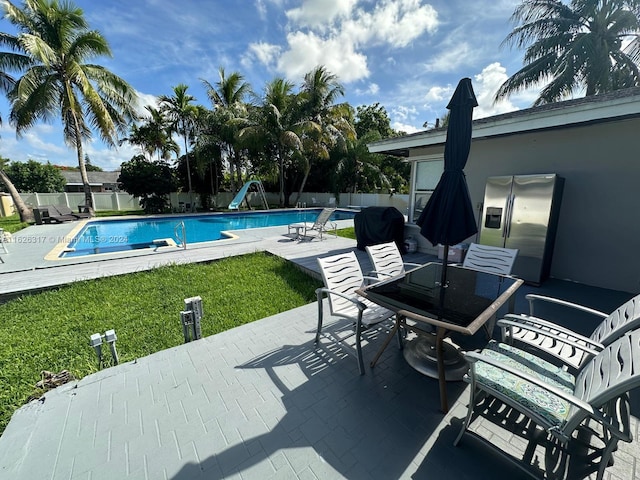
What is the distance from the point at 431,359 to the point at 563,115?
14.8 feet

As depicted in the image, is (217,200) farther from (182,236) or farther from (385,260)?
(385,260)

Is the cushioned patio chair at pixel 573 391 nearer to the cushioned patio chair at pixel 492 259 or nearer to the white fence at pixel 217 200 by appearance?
the cushioned patio chair at pixel 492 259

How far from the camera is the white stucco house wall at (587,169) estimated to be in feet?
14.8

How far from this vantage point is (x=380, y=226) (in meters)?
7.33

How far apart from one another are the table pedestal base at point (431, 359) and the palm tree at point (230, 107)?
1756 cm

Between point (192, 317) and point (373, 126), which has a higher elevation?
point (373, 126)

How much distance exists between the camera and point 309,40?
10.2m

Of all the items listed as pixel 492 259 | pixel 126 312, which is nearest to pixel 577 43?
pixel 492 259

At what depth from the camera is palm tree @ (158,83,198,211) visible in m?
17.7

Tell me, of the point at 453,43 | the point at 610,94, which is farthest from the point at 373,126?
the point at 610,94

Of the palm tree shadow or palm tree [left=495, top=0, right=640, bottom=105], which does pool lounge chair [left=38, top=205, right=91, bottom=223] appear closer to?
the palm tree shadow

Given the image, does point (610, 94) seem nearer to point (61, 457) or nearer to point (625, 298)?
point (625, 298)

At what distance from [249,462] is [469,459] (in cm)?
149

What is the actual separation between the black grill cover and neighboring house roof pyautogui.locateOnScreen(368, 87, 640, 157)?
211 cm
